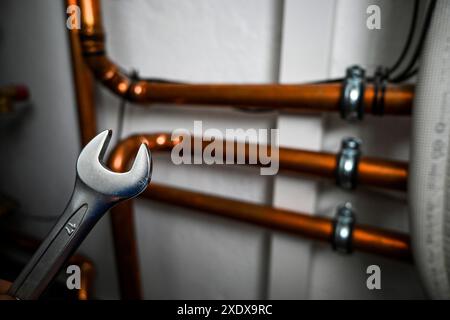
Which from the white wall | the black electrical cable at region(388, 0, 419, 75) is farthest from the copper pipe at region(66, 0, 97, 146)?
the black electrical cable at region(388, 0, 419, 75)

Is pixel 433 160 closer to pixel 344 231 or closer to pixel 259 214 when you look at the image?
pixel 344 231

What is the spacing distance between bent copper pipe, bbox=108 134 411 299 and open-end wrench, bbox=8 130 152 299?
0.28 metres

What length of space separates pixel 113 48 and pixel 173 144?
0.33 m

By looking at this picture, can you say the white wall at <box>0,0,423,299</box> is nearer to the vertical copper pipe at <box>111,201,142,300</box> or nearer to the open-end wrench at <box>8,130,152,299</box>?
the vertical copper pipe at <box>111,201,142,300</box>

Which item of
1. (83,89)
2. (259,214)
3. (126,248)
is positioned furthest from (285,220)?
(83,89)

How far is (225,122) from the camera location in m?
0.72

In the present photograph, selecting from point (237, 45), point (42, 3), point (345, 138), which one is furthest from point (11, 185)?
point (345, 138)

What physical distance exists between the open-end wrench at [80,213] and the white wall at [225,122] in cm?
40

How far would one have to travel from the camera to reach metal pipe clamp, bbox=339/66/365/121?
0.50 m

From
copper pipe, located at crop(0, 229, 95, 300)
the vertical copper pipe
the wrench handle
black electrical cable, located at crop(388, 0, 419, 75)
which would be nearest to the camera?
the wrench handle

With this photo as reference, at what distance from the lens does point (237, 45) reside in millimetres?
668

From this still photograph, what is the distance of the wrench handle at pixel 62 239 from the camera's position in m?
0.31

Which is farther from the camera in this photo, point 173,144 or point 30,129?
point 30,129
